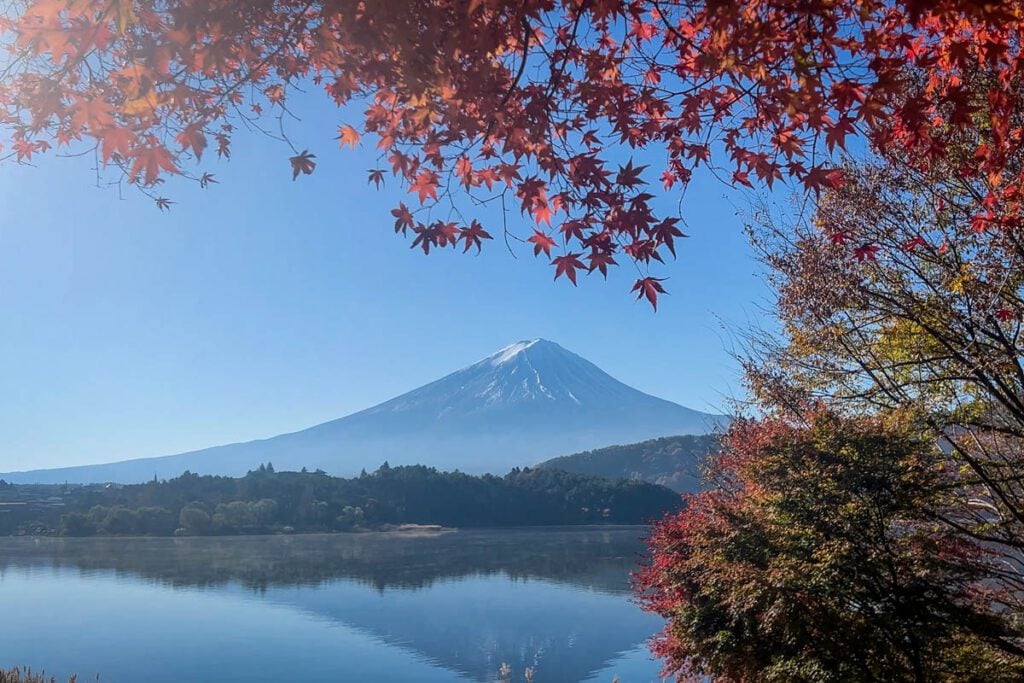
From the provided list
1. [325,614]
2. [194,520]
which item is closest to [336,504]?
[194,520]

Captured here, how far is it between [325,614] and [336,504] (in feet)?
94.5

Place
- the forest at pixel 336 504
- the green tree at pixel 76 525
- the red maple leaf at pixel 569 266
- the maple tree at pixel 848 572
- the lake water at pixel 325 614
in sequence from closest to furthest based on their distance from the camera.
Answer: the red maple leaf at pixel 569 266, the maple tree at pixel 848 572, the lake water at pixel 325 614, the green tree at pixel 76 525, the forest at pixel 336 504

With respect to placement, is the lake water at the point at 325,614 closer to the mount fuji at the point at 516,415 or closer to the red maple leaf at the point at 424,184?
the red maple leaf at the point at 424,184

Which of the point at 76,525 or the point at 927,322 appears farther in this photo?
the point at 76,525

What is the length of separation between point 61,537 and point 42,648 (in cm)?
3452

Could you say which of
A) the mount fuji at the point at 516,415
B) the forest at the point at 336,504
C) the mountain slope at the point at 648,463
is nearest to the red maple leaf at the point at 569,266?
the forest at the point at 336,504

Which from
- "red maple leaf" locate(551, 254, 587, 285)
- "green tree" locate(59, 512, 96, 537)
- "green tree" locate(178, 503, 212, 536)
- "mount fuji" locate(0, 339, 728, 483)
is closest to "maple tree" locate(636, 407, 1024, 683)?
"red maple leaf" locate(551, 254, 587, 285)

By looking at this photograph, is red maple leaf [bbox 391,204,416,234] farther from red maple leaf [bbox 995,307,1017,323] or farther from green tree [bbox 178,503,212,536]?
green tree [bbox 178,503,212,536]

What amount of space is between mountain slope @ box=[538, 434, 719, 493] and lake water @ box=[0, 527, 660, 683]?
18308mm

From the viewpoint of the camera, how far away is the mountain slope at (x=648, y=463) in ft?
195

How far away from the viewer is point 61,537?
48.5m

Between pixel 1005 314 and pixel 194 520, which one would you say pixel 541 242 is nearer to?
pixel 1005 314

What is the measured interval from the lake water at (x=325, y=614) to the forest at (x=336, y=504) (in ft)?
23.8

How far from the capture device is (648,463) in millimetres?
62906
